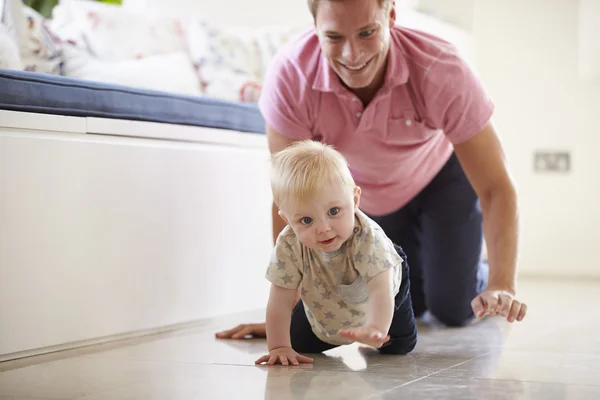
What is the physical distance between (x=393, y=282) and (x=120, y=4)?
78.4 inches

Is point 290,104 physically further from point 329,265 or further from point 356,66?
point 329,265

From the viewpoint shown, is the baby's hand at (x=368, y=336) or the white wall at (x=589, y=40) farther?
the white wall at (x=589, y=40)

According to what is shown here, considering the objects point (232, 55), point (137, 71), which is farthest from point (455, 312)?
point (232, 55)

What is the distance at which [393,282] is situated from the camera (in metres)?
1.61

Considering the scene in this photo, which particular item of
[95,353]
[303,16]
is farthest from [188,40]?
[95,353]

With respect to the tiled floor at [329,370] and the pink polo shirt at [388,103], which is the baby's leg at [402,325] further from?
the pink polo shirt at [388,103]

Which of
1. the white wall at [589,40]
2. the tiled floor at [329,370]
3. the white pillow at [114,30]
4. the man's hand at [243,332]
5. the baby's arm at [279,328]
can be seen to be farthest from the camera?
the white wall at [589,40]

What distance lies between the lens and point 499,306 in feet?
5.53

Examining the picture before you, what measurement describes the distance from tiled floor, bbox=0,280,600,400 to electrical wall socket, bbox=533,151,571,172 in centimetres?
185

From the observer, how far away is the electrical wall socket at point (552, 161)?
385 centimetres

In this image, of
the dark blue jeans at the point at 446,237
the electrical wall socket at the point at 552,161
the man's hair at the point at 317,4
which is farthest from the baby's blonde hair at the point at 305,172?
the electrical wall socket at the point at 552,161

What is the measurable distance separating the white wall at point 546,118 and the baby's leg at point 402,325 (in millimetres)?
2314

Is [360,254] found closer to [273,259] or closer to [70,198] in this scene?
[273,259]

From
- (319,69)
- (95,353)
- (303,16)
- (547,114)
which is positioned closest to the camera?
(95,353)
